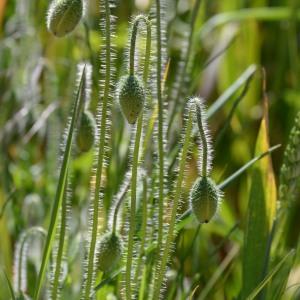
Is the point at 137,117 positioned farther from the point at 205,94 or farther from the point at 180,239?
the point at 205,94

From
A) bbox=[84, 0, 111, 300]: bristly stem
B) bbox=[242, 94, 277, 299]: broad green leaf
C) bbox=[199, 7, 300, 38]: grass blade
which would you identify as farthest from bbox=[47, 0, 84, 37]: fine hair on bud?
bbox=[199, 7, 300, 38]: grass blade

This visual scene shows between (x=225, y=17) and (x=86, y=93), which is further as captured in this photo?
(x=225, y=17)

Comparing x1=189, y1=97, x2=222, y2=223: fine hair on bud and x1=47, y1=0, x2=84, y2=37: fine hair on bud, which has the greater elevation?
x1=47, y1=0, x2=84, y2=37: fine hair on bud

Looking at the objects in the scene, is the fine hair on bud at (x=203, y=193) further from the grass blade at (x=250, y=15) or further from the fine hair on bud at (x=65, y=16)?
the grass blade at (x=250, y=15)

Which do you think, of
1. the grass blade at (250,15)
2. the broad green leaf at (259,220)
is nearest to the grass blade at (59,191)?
the broad green leaf at (259,220)

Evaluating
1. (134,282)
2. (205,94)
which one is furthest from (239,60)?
(134,282)

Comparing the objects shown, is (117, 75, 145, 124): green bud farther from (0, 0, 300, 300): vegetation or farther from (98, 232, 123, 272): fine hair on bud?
(98, 232, 123, 272): fine hair on bud

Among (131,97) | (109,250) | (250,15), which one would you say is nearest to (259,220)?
(109,250)

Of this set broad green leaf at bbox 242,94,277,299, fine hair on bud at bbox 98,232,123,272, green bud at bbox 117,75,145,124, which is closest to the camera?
green bud at bbox 117,75,145,124
